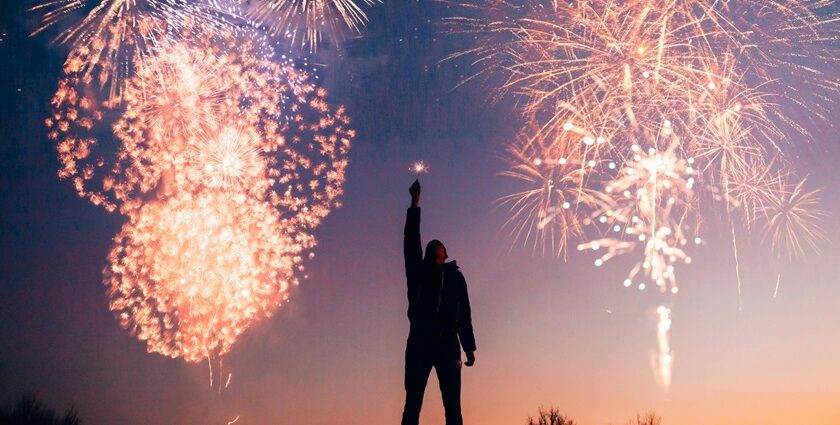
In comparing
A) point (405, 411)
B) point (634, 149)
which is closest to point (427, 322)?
point (405, 411)

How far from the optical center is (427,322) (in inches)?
246

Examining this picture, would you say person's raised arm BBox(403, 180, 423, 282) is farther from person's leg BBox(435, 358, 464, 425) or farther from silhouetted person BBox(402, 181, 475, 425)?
person's leg BBox(435, 358, 464, 425)

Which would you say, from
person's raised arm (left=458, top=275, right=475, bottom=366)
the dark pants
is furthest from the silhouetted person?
person's raised arm (left=458, top=275, right=475, bottom=366)

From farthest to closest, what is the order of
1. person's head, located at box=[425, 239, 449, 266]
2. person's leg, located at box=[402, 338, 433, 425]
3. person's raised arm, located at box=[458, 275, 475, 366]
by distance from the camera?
person's raised arm, located at box=[458, 275, 475, 366]
person's head, located at box=[425, 239, 449, 266]
person's leg, located at box=[402, 338, 433, 425]

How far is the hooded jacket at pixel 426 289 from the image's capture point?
20.4 feet

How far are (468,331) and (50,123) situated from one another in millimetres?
10938

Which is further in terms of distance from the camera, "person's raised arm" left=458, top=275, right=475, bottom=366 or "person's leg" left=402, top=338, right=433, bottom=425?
"person's raised arm" left=458, top=275, right=475, bottom=366

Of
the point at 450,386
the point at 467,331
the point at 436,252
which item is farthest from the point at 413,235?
the point at 450,386

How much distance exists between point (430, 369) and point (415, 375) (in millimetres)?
152

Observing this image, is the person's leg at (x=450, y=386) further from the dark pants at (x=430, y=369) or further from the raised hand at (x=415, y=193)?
the raised hand at (x=415, y=193)

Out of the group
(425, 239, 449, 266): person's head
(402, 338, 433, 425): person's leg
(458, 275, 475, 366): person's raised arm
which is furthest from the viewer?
(458, 275, 475, 366): person's raised arm

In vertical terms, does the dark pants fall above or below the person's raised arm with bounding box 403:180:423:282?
below

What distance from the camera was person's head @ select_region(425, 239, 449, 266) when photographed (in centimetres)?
633

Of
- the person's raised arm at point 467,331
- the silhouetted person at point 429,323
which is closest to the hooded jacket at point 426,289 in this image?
the silhouetted person at point 429,323
